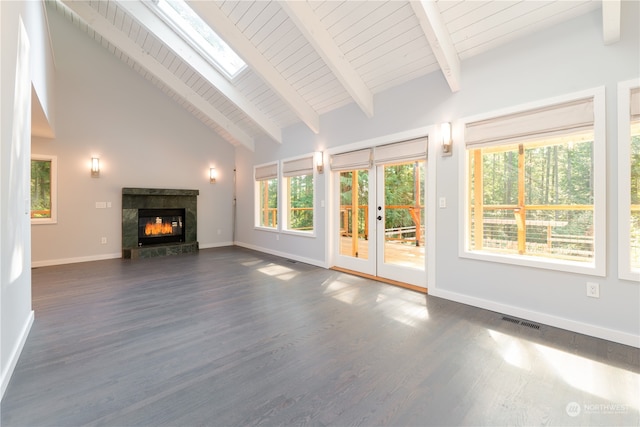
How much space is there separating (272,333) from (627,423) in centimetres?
229

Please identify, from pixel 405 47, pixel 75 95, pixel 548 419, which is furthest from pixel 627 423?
pixel 75 95

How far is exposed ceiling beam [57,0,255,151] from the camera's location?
464 cm

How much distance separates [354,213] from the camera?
4.72 meters

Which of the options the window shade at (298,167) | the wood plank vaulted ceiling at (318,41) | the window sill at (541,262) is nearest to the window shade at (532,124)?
the wood plank vaulted ceiling at (318,41)

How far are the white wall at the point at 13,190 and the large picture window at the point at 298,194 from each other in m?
3.72

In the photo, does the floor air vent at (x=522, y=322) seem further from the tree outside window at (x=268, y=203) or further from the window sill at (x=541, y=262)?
the tree outside window at (x=268, y=203)

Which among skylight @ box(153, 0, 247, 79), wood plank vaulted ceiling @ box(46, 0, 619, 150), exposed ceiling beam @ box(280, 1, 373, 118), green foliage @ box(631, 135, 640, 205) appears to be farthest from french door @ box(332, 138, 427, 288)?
skylight @ box(153, 0, 247, 79)

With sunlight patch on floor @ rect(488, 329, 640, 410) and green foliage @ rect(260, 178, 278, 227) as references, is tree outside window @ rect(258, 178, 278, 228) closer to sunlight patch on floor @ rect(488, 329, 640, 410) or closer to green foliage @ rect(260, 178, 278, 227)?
green foliage @ rect(260, 178, 278, 227)

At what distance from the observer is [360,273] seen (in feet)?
14.8

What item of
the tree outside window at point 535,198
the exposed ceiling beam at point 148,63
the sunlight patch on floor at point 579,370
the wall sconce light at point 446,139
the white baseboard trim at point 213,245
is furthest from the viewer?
the white baseboard trim at point 213,245

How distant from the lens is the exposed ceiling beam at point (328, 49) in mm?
3078

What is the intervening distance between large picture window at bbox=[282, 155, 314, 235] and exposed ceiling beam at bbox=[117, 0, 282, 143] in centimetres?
80

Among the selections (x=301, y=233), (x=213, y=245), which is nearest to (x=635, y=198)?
(x=301, y=233)

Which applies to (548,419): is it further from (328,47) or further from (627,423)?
(328,47)
